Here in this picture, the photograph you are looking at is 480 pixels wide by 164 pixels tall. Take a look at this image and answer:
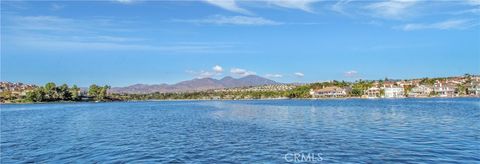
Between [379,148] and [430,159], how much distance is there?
3.74 metres

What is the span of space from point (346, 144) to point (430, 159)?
5.96 metres

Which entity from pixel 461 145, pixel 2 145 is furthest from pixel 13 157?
pixel 461 145

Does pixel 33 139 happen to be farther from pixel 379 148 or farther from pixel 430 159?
pixel 430 159

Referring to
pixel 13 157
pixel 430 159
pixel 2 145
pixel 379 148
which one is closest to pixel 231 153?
pixel 379 148

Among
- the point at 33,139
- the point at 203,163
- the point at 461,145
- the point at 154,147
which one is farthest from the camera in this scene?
Result: the point at 33,139

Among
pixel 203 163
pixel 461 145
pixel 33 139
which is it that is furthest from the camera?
pixel 33 139

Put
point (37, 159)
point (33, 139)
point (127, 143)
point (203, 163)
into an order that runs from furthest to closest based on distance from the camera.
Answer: point (33, 139)
point (127, 143)
point (37, 159)
point (203, 163)

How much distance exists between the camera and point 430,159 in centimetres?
2212

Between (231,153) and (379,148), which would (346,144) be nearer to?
(379,148)

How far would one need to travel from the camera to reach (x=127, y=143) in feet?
101

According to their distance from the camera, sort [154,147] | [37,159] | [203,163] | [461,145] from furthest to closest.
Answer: [154,147] < [461,145] < [37,159] < [203,163]

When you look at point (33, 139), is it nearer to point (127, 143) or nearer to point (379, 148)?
point (127, 143)

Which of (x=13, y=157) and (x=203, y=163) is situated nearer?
(x=203, y=163)

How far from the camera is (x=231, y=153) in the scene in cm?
2484
